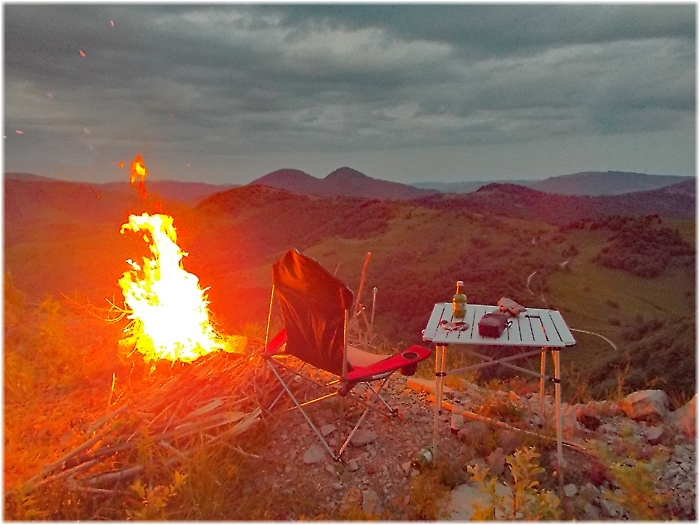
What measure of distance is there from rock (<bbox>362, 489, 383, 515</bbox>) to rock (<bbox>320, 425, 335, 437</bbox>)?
73cm

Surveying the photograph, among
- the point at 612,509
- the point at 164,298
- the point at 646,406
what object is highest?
the point at 164,298

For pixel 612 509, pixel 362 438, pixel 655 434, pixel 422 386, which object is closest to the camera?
pixel 612 509

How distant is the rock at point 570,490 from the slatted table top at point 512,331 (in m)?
1.02

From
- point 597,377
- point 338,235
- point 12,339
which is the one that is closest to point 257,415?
point 12,339

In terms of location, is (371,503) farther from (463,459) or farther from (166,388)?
(166,388)

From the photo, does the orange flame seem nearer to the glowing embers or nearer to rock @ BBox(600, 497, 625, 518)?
the glowing embers

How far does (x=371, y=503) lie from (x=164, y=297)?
3.00 meters

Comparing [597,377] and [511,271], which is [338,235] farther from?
[597,377]

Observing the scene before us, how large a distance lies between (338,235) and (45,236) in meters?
13.7

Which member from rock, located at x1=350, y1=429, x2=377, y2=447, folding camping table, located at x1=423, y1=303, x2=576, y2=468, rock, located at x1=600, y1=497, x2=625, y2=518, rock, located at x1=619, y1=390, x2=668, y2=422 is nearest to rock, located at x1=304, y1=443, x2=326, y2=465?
rock, located at x1=350, y1=429, x2=377, y2=447

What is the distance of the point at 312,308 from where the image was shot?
14.7 ft

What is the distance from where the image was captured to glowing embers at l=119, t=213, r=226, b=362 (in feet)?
18.7

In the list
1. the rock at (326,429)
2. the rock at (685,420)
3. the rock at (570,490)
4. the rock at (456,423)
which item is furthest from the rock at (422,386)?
the rock at (685,420)

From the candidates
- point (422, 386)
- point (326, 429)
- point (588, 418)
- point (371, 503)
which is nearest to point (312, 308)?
point (326, 429)
